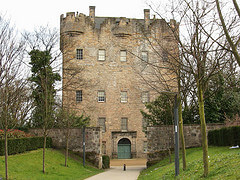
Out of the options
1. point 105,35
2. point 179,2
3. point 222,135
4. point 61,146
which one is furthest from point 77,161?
point 105,35

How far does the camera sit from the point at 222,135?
21.8 meters

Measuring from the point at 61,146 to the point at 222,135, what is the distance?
514 inches

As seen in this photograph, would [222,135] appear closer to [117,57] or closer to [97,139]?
[97,139]

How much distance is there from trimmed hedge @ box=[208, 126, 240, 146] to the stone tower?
1678 centimetres

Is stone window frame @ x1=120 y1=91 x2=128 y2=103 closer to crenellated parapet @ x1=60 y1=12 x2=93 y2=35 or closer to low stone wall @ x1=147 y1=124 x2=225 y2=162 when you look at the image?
crenellated parapet @ x1=60 y1=12 x2=93 y2=35

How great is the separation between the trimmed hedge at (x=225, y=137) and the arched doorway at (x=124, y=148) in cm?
1698

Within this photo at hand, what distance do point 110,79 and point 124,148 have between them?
8.44m

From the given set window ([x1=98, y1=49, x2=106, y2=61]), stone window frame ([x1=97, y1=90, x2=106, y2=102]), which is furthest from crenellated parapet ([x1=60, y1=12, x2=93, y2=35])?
stone window frame ([x1=97, y1=90, x2=106, y2=102])

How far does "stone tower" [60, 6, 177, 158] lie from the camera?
4041cm

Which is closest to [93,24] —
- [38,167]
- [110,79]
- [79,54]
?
[79,54]

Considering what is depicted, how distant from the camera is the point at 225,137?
21.3 meters

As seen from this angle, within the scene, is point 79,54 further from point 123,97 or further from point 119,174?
point 119,174

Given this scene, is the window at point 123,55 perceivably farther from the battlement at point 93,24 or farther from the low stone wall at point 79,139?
the low stone wall at point 79,139

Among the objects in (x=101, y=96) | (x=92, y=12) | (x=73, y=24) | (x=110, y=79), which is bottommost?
(x=101, y=96)
